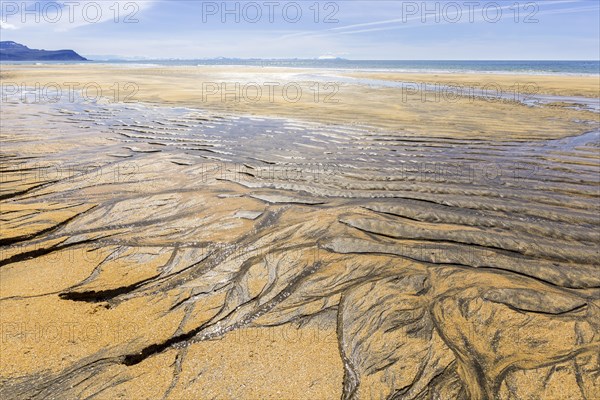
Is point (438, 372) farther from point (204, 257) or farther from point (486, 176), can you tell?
point (486, 176)

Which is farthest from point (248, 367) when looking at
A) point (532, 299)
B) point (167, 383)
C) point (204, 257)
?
point (532, 299)

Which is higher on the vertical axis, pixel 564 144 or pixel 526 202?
pixel 564 144

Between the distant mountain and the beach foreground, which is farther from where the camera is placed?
the distant mountain

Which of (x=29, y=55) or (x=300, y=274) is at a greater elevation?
(x=29, y=55)

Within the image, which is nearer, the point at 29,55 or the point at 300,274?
the point at 300,274

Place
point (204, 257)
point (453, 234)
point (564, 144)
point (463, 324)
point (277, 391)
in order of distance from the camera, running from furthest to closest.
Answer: point (564, 144), point (453, 234), point (204, 257), point (463, 324), point (277, 391)

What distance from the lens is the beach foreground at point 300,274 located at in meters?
2.67

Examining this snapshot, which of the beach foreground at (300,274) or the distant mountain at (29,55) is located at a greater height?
the distant mountain at (29,55)

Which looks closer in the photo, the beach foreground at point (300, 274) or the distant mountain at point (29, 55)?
the beach foreground at point (300, 274)

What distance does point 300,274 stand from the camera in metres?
3.97

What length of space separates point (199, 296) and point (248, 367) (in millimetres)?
1095

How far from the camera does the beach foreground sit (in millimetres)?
2672

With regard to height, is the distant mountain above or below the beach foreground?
above

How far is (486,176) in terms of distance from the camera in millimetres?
7098
